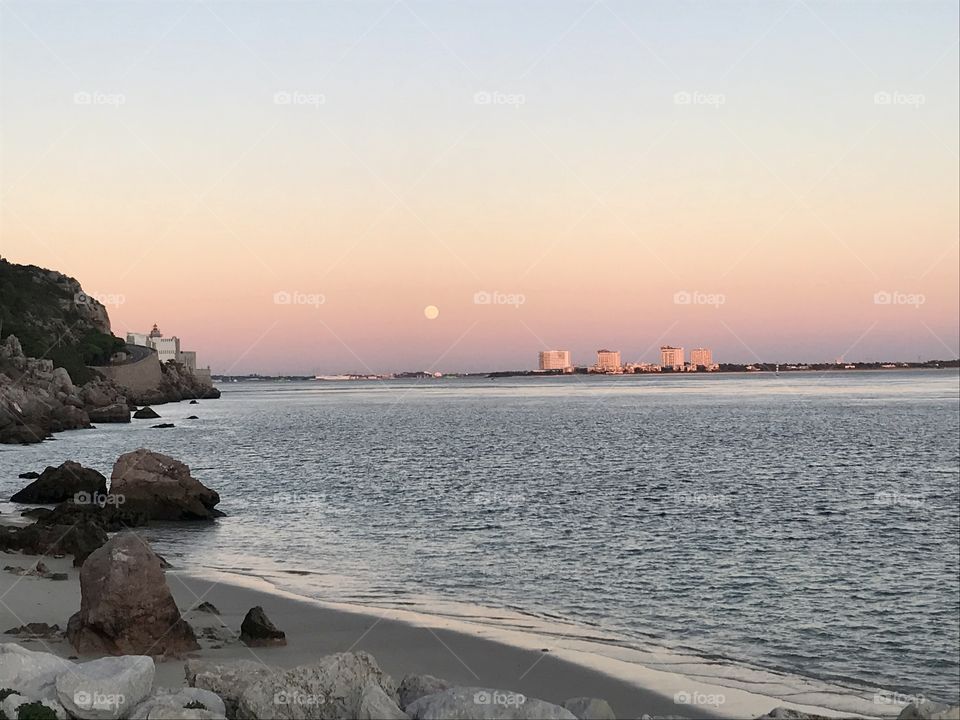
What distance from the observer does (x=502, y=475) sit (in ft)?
205

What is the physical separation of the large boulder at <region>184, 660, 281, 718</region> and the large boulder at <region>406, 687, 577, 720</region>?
7.85ft

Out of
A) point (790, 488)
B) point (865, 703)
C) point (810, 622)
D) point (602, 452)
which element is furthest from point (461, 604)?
point (602, 452)

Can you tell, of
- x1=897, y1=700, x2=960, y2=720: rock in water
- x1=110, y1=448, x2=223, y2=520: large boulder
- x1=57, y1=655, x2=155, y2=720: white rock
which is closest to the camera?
x1=57, y1=655, x2=155, y2=720: white rock

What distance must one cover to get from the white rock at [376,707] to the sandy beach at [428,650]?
160 inches

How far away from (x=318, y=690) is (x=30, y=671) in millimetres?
3942

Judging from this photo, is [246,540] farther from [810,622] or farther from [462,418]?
[462,418]

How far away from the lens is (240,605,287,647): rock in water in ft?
62.0

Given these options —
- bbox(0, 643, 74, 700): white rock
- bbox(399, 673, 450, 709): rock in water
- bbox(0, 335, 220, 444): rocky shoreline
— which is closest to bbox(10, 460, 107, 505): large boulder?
bbox(0, 643, 74, 700): white rock

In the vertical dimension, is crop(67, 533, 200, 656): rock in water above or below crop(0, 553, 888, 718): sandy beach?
above

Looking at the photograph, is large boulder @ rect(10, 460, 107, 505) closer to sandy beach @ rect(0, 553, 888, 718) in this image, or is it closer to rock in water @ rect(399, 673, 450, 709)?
sandy beach @ rect(0, 553, 888, 718)

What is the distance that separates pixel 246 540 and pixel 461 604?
13.6m

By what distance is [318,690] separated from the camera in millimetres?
13305

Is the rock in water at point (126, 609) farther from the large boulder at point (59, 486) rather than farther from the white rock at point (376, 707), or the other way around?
the large boulder at point (59, 486)

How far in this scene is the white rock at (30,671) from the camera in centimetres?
1264
